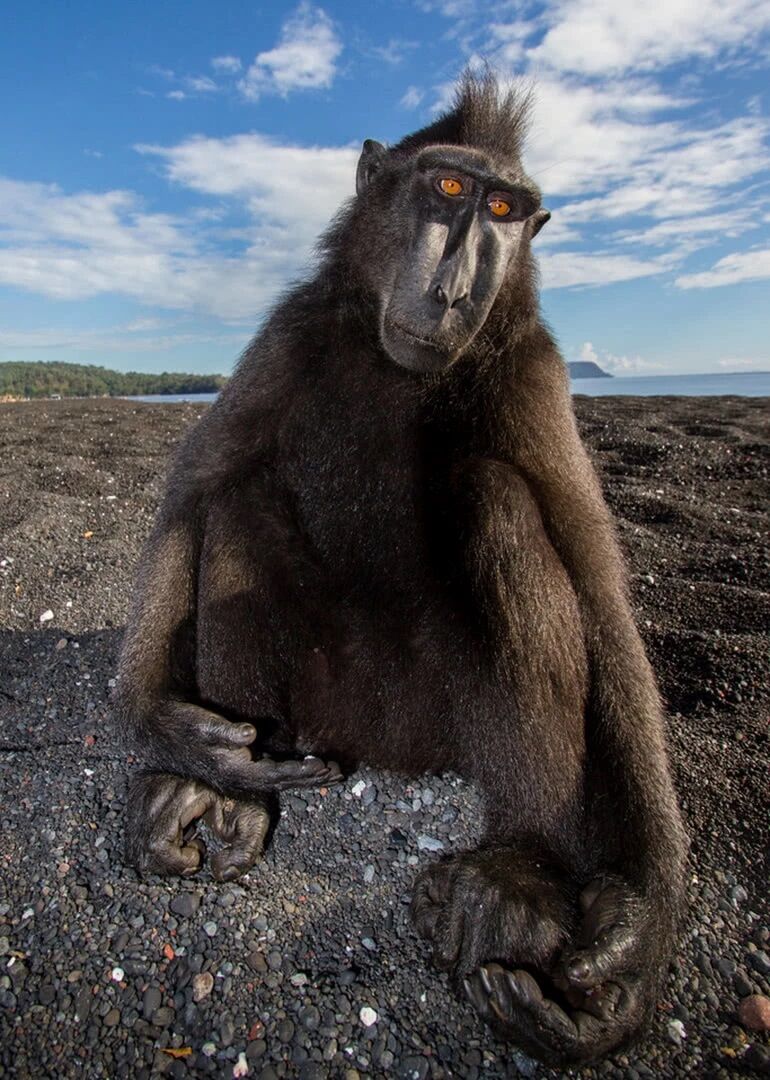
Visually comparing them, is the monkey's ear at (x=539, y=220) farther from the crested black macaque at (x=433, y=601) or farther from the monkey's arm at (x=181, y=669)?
the monkey's arm at (x=181, y=669)

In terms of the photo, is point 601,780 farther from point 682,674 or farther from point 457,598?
point 682,674

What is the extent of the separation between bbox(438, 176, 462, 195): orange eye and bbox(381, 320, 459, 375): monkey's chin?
22.9 inches

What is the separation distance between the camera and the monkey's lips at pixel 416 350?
107 inches

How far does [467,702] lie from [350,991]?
87 centimetres

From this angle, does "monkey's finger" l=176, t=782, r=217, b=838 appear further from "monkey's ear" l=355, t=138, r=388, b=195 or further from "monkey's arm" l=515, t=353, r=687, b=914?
"monkey's ear" l=355, t=138, r=388, b=195

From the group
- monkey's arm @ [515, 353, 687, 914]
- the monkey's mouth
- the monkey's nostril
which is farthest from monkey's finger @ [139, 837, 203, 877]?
the monkey's nostril

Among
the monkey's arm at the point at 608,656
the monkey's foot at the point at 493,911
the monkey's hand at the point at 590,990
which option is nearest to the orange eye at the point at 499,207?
the monkey's arm at the point at 608,656

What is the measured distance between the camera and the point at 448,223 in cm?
290

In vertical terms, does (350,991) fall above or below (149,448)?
below

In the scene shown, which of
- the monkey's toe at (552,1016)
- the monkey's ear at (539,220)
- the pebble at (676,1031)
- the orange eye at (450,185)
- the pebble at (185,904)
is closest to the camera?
the monkey's toe at (552,1016)

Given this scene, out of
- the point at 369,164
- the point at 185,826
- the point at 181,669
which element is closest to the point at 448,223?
the point at 369,164

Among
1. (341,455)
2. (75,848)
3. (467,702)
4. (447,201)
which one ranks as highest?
(447,201)

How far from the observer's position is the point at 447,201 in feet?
9.62

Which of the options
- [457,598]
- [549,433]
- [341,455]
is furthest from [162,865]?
[549,433]
